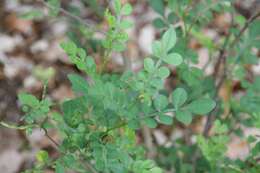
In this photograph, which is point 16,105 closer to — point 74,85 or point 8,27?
point 8,27

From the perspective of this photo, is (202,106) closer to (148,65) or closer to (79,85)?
(148,65)

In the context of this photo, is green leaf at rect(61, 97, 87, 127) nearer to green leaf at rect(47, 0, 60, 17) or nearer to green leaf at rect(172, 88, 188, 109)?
green leaf at rect(172, 88, 188, 109)

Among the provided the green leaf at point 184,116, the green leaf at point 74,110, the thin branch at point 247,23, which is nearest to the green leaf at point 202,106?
the green leaf at point 184,116

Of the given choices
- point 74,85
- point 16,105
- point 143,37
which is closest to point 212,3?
point 74,85

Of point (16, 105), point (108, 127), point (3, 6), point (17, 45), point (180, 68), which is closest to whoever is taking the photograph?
point (108, 127)

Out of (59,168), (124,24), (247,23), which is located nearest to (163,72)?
(124,24)

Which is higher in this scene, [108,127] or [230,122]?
[108,127]
